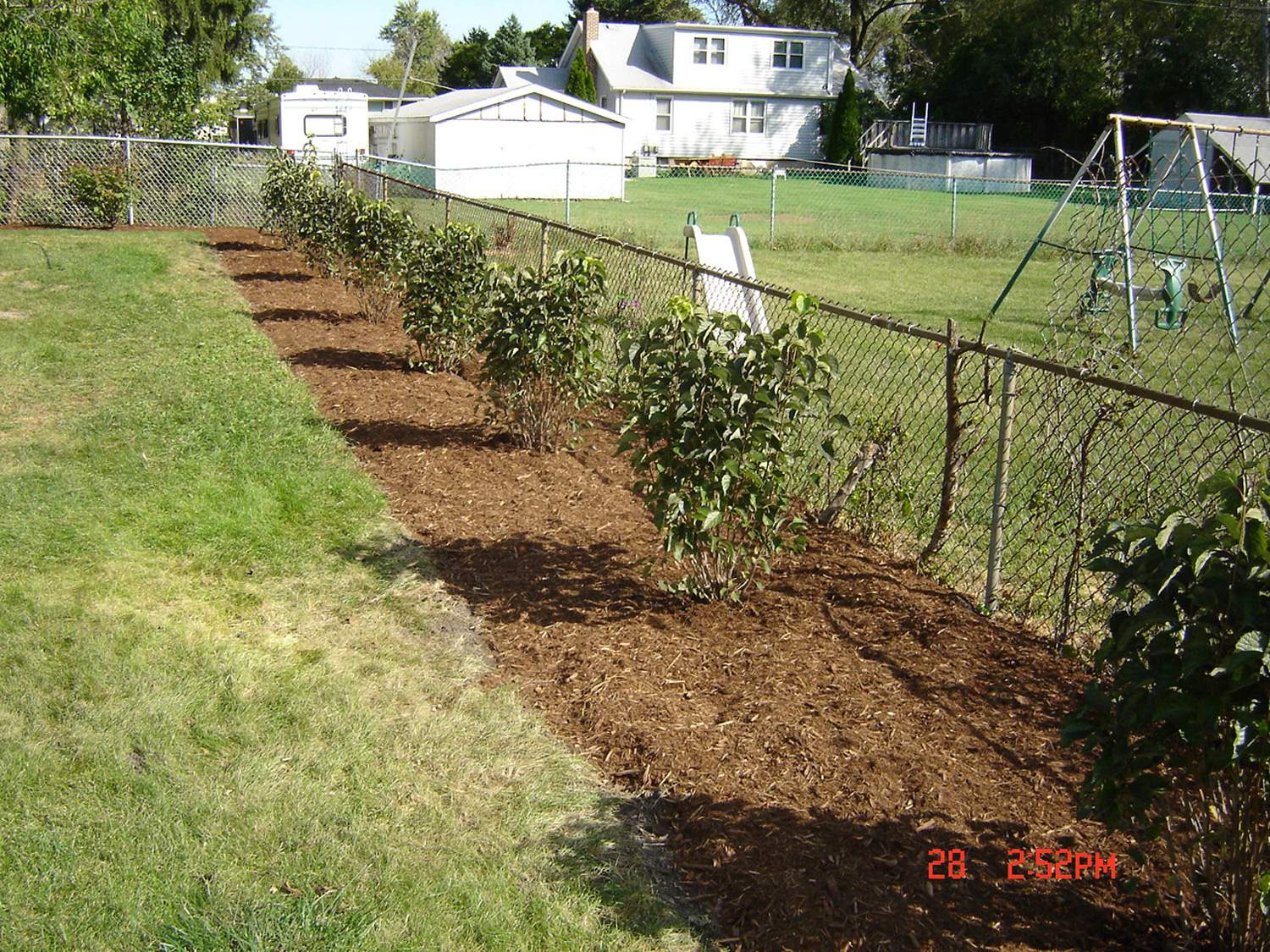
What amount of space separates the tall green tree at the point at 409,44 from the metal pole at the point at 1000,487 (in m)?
82.1

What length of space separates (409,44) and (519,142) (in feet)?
188

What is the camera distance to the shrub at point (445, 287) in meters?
8.00

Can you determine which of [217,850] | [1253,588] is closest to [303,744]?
[217,850]

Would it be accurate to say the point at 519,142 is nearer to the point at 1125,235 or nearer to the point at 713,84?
the point at 713,84

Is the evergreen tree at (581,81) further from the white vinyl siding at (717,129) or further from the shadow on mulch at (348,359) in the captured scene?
the shadow on mulch at (348,359)

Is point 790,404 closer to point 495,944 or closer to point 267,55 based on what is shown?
point 495,944

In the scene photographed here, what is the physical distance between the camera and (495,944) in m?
2.63

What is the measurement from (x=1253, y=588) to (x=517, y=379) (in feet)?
15.4

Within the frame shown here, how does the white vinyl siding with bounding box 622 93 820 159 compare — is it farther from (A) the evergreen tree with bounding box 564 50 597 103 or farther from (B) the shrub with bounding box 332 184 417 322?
(B) the shrub with bounding box 332 184 417 322

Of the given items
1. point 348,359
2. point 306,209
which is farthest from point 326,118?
point 348,359

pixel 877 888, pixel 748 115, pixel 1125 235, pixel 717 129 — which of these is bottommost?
pixel 877 888

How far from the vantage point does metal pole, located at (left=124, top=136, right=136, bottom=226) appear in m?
17.7

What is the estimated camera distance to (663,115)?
151 feet

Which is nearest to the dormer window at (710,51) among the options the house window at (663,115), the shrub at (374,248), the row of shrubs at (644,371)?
the house window at (663,115)
